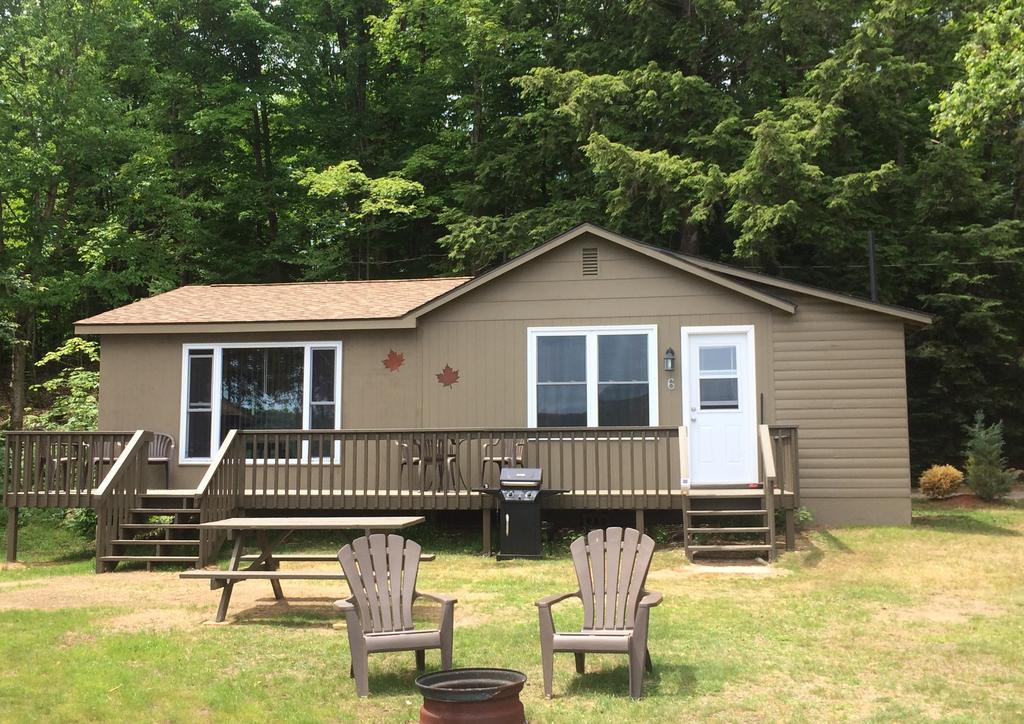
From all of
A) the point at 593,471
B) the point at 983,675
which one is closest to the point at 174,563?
the point at 593,471

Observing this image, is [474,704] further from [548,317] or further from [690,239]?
[690,239]

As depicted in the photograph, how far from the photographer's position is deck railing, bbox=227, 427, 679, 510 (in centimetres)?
1166

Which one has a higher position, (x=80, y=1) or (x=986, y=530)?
(x=80, y=1)

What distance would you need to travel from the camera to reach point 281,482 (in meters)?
13.1

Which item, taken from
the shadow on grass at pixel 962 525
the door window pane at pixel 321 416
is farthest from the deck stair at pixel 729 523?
the door window pane at pixel 321 416

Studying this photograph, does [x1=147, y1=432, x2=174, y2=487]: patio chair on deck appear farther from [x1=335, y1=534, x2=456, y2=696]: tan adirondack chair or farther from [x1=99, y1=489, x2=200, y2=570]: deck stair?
[x1=335, y1=534, x2=456, y2=696]: tan adirondack chair

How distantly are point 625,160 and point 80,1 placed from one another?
12658 millimetres

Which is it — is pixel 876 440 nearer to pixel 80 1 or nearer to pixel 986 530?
pixel 986 530

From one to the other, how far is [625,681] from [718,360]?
722cm

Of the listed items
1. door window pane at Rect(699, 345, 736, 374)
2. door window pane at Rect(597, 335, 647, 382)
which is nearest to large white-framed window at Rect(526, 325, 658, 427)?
door window pane at Rect(597, 335, 647, 382)

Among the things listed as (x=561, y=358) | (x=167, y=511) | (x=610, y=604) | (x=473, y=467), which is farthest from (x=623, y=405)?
(x=610, y=604)

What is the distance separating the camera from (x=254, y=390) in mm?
13695

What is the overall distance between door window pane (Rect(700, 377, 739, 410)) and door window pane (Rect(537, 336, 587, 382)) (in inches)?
65.0

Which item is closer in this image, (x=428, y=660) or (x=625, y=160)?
(x=428, y=660)
